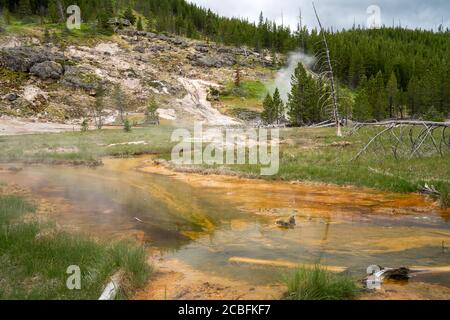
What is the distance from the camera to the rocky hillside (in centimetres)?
6281

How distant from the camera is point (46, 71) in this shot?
224ft

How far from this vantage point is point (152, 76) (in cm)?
8000

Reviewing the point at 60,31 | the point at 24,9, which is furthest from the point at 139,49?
the point at 24,9

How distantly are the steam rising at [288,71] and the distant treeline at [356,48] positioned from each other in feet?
9.04

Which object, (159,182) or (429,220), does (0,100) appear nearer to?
(159,182)

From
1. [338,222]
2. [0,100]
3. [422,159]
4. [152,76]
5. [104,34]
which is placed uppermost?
[104,34]

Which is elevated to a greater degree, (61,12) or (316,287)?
(61,12)

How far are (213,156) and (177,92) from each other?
52655mm

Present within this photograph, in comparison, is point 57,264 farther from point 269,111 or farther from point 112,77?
point 112,77

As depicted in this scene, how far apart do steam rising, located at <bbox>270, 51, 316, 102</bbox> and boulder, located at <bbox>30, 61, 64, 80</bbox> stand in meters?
41.8

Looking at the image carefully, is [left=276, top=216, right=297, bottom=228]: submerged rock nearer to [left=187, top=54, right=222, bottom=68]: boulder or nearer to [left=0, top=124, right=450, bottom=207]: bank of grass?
[left=0, top=124, right=450, bottom=207]: bank of grass

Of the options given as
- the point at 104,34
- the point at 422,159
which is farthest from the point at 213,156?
the point at 104,34

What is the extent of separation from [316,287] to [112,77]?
74.1 meters

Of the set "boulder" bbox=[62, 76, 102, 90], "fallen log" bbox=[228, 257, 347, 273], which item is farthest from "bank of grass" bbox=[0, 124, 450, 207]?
"boulder" bbox=[62, 76, 102, 90]
